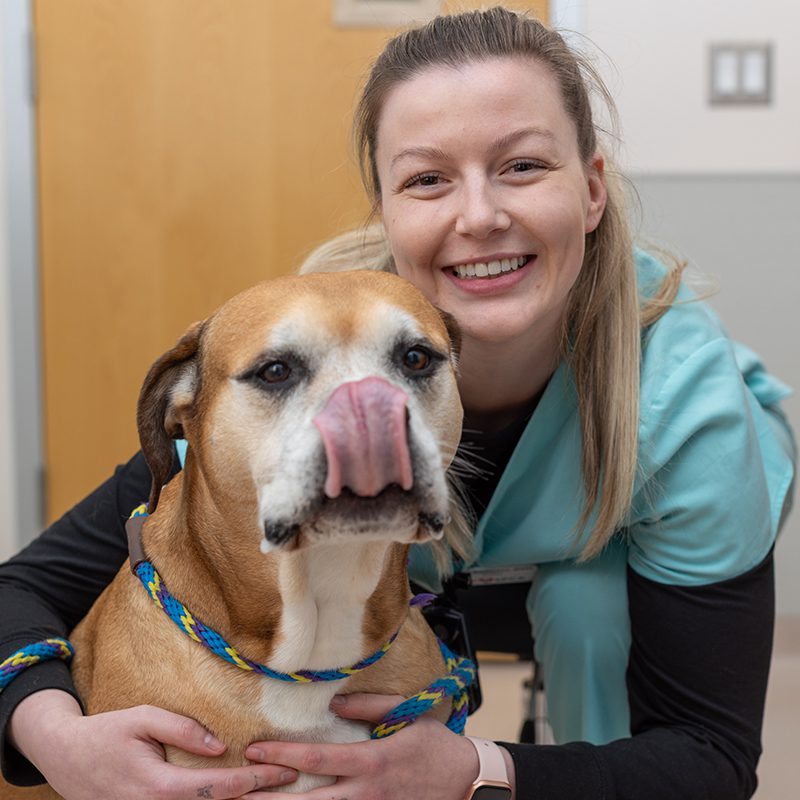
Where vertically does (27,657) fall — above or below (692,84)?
below

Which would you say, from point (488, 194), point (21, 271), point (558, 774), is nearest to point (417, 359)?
point (488, 194)

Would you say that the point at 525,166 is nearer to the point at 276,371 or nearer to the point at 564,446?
the point at 564,446

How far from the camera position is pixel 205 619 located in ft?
4.01

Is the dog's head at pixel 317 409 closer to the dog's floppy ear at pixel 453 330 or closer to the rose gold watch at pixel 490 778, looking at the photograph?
the dog's floppy ear at pixel 453 330

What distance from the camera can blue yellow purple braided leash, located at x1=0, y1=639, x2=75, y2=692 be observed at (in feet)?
4.25

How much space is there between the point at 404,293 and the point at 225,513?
322mm

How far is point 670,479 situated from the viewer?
1519mm

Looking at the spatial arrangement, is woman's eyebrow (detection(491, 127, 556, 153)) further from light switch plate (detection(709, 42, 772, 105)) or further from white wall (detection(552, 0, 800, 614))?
light switch plate (detection(709, 42, 772, 105))

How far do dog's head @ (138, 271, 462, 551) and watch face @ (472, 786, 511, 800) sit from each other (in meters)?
0.37

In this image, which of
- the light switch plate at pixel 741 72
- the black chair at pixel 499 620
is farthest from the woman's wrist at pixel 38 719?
the light switch plate at pixel 741 72

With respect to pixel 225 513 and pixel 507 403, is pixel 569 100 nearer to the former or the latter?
pixel 507 403

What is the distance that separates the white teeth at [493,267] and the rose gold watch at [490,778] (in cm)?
61

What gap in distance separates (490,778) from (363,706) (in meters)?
0.18

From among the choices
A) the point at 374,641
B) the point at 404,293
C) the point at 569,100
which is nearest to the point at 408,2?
the point at 569,100
